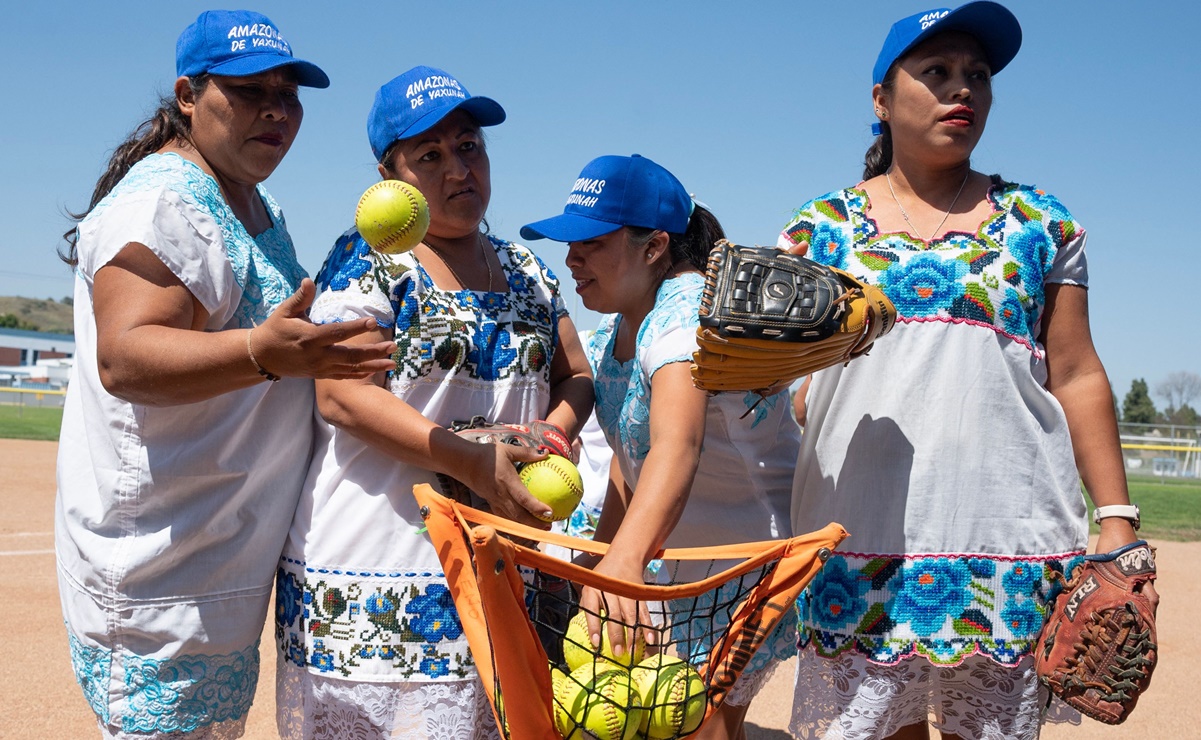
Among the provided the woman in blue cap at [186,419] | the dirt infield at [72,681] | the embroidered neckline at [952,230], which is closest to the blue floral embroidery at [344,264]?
the woman in blue cap at [186,419]

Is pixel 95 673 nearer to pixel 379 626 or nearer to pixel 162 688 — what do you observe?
pixel 162 688

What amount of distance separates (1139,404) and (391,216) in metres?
70.1

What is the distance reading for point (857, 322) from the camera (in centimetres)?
226

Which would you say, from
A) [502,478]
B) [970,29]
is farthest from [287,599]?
[970,29]

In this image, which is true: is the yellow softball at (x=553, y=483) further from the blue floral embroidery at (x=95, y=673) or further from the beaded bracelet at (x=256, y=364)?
the blue floral embroidery at (x=95, y=673)

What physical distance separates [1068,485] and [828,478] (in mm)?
577

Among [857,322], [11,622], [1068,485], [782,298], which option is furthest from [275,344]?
[11,622]

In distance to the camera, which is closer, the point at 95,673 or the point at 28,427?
the point at 95,673

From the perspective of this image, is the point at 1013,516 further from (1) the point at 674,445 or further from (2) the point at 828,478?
(1) the point at 674,445

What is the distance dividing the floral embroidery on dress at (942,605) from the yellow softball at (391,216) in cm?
135

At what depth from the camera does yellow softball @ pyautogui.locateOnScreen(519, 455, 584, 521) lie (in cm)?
251

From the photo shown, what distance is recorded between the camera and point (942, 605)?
2.44 metres

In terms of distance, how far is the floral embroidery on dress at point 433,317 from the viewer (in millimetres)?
2607

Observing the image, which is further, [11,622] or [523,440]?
[11,622]
